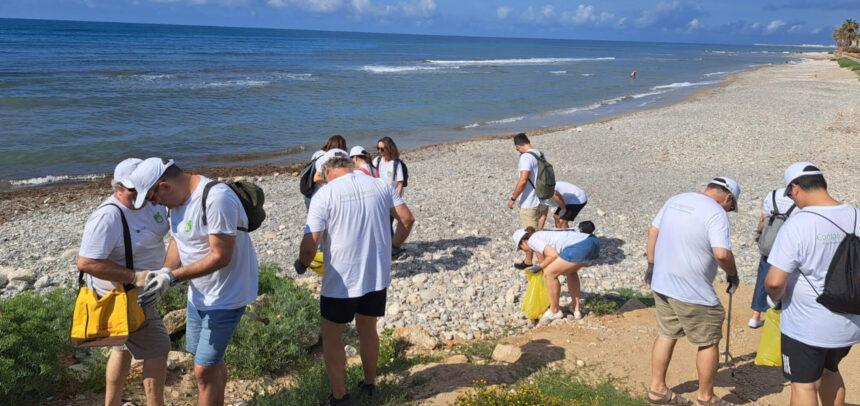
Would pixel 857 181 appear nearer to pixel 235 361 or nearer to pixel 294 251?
pixel 294 251

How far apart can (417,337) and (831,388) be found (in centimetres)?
356

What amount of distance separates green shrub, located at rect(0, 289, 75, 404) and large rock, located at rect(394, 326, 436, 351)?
3002 millimetres

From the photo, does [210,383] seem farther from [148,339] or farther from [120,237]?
[120,237]

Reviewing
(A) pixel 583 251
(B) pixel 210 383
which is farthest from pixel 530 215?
(B) pixel 210 383

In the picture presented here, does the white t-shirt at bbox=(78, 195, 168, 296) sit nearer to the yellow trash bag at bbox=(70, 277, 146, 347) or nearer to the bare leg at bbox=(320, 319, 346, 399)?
the yellow trash bag at bbox=(70, 277, 146, 347)

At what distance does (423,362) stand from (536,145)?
1629 centimetres

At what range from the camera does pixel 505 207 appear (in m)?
12.0

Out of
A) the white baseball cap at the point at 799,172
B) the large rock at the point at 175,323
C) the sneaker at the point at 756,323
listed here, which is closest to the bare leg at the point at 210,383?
the large rock at the point at 175,323

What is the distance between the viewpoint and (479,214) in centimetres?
1140

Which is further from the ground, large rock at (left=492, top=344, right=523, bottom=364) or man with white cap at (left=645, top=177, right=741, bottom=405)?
man with white cap at (left=645, top=177, right=741, bottom=405)

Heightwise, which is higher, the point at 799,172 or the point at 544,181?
the point at 799,172

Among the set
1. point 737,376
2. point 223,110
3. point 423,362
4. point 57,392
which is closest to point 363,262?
point 423,362

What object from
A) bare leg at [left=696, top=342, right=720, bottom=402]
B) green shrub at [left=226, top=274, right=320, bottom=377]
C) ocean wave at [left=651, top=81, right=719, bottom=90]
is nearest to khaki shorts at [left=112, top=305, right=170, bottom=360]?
green shrub at [left=226, top=274, right=320, bottom=377]

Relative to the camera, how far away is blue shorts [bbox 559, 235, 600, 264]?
237 inches
